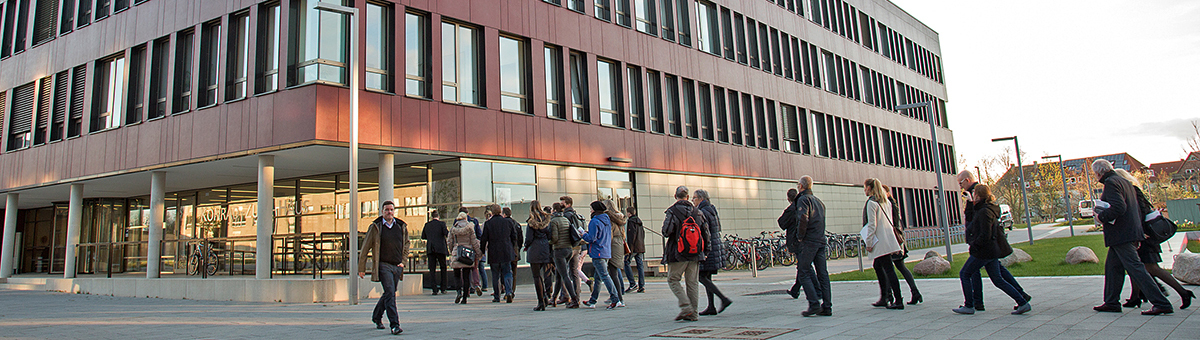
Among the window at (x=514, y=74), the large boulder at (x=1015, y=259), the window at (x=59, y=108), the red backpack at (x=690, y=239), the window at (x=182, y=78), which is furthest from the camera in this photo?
the window at (x=59, y=108)

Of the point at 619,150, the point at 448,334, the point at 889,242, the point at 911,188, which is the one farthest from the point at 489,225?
the point at 911,188

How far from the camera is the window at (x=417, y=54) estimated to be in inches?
639

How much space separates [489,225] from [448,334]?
11.7 ft

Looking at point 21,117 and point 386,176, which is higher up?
point 21,117

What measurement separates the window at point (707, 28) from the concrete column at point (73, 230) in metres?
19.3

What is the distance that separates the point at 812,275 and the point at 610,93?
44.8 feet

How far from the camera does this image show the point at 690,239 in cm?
785

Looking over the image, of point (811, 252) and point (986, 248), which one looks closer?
point (986, 248)

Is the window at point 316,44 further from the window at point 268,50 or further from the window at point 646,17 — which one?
the window at point 646,17

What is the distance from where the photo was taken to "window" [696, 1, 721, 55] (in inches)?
1001

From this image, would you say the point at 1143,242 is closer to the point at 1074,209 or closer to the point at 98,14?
the point at 98,14

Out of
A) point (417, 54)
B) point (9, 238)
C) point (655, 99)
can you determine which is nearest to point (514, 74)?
point (417, 54)

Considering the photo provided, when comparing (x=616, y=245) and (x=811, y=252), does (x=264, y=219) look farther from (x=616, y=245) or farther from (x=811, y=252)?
(x=811, y=252)

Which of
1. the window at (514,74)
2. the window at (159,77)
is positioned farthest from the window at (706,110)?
the window at (159,77)
